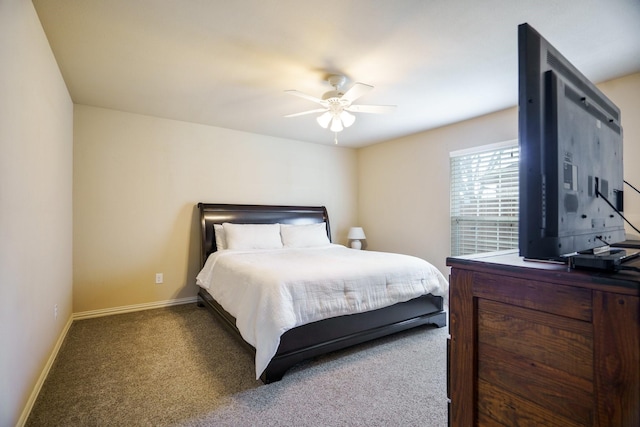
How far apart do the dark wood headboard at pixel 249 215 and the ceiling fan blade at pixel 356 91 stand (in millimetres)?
2148

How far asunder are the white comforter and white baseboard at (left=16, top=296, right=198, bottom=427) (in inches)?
36.3

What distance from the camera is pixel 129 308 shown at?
351 cm

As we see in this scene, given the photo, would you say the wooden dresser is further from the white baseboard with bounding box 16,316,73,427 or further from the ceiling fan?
the white baseboard with bounding box 16,316,73,427

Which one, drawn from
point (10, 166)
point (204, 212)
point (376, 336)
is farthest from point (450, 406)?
point (204, 212)

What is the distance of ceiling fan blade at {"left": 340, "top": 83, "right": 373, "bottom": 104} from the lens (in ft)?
7.59

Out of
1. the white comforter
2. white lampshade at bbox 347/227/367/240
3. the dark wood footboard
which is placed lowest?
the dark wood footboard

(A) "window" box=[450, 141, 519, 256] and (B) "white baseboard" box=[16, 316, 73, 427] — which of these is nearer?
(B) "white baseboard" box=[16, 316, 73, 427]

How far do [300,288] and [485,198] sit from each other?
2.65 meters

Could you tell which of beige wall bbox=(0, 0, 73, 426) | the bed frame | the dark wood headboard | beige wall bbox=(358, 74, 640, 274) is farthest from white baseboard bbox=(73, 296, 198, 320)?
beige wall bbox=(358, 74, 640, 274)

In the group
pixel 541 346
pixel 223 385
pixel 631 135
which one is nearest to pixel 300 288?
pixel 223 385

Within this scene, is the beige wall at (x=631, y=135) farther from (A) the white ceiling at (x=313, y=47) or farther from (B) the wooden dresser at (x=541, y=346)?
(B) the wooden dresser at (x=541, y=346)

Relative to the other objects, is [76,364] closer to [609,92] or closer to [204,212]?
[204,212]

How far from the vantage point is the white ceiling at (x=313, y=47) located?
5.83ft

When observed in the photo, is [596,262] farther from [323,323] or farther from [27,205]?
[27,205]
